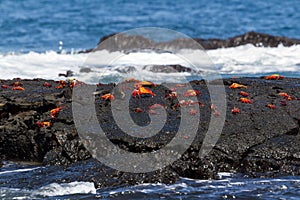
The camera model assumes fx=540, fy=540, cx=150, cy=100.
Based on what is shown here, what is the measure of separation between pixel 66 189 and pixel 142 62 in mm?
13855

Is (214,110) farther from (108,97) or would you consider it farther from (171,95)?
(108,97)

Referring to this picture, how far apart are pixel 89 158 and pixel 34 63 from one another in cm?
1360

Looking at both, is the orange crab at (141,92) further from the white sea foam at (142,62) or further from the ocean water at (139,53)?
the white sea foam at (142,62)

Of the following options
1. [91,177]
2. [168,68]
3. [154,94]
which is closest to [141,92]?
[154,94]

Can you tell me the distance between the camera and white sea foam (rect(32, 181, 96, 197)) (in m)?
7.03

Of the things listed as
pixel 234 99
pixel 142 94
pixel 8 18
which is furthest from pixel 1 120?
pixel 8 18

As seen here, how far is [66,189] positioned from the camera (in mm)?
7105

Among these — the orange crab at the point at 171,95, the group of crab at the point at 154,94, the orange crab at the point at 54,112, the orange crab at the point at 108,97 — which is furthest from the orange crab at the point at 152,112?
the orange crab at the point at 54,112

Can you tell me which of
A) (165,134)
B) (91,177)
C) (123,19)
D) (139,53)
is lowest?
(91,177)

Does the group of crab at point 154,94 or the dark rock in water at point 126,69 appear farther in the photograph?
the dark rock in water at point 126,69

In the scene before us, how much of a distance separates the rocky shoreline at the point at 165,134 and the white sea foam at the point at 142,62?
670 centimetres

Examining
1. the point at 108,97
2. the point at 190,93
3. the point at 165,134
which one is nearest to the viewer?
the point at 165,134

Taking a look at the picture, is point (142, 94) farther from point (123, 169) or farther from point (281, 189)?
point (281, 189)

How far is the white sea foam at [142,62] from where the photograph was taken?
17.2m
